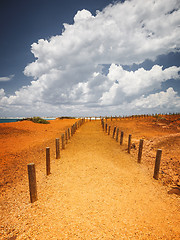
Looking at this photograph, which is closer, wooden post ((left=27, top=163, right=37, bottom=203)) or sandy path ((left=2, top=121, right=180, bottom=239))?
sandy path ((left=2, top=121, right=180, bottom=239))

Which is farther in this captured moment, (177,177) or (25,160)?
(25,160)

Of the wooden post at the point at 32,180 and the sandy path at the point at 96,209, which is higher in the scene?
the wooden post at the point at 32,180

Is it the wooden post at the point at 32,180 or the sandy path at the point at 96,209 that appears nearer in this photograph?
the sandy path at the point at 96,209

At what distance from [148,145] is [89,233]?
1115cm

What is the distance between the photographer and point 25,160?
9.31 metres

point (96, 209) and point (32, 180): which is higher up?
point (32, 180)

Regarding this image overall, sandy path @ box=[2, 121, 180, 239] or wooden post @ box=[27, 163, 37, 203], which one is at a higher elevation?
wooden post @ box=[27, 163, 37, 203]

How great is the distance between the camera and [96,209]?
4.32 meters

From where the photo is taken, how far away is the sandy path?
3.53 metres

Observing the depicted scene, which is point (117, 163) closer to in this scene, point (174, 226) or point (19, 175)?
point (174, 226)

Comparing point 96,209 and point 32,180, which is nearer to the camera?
point 96,209

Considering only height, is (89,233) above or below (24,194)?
above

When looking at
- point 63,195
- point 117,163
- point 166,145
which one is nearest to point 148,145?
point 166,145

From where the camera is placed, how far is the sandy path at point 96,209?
3.53 meters
